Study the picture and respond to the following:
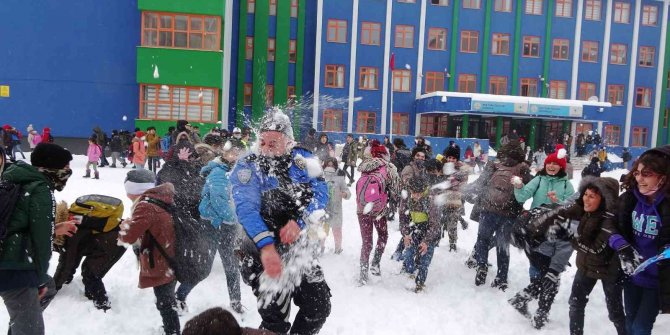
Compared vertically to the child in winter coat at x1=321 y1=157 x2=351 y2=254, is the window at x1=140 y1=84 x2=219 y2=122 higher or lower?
higher

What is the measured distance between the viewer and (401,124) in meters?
36.8

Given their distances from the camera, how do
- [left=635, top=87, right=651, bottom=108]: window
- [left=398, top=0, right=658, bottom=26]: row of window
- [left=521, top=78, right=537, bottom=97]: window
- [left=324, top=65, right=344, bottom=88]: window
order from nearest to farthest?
1. [left=324, top=65, right=344, bottom=88]: window
2. [left=398, top=0, right=658, bottom=26]: row of window
3. [left=521, top=78, right=537, bottom=97]: window
4. [left=635, top=87, right=651, bottom=108]: window

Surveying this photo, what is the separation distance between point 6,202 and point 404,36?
35.4 meters

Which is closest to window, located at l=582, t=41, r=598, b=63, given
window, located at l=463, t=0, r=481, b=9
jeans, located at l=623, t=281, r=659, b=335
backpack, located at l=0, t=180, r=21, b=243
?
window, located at l=463, t=0, r=481, b=9

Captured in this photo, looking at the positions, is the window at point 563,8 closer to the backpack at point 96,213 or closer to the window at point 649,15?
the window at point 649,15

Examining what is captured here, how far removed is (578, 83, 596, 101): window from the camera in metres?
38.4

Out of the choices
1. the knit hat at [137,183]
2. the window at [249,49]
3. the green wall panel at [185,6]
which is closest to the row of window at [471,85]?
the window at [249,49]

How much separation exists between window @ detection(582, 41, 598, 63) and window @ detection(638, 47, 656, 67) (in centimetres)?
398

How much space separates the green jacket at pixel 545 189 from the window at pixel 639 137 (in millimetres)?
39472

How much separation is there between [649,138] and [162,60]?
38.0 m

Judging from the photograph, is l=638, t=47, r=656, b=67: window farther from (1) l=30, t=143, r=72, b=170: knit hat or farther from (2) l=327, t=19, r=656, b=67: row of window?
(1) l=30, t=143, r=72, b=170: knit hat

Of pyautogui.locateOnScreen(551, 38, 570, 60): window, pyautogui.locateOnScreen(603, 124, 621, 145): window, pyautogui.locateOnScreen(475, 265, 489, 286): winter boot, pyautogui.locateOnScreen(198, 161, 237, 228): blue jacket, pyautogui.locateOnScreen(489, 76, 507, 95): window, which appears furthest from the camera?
pyautogui.locateOnScreen(603, 124, 621, 145): window

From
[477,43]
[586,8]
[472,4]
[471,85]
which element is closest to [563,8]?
[586,8]

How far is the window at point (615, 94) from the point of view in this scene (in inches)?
1528
